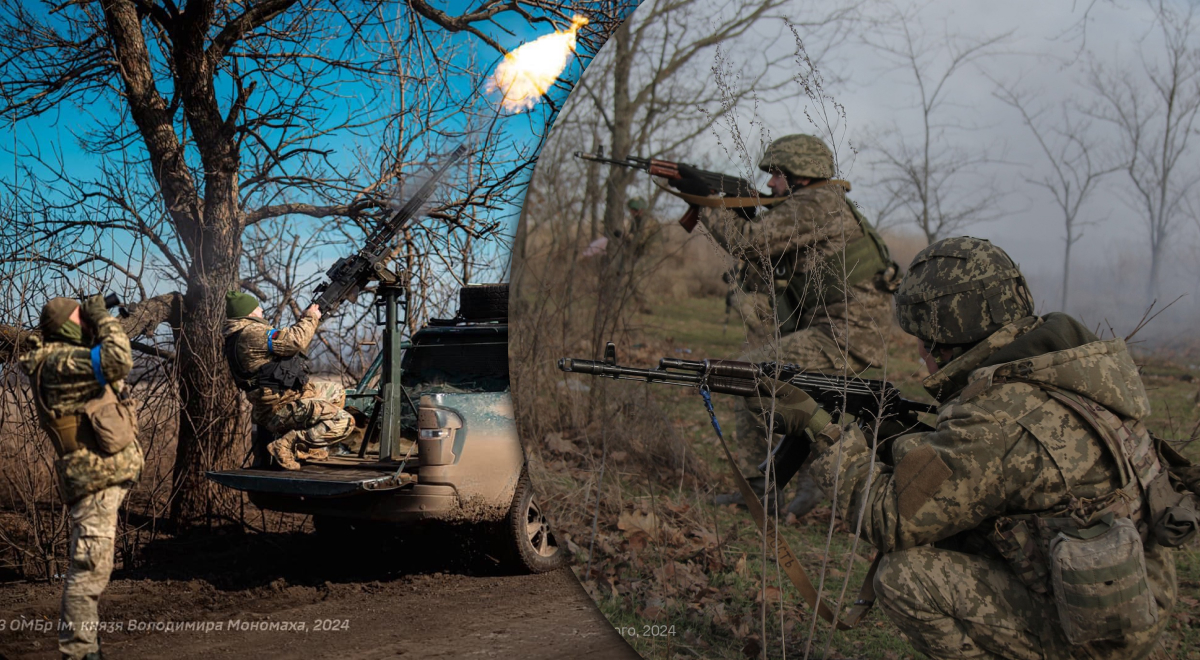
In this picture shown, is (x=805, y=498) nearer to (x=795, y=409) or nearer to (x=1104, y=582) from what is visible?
(x=795, y=409)

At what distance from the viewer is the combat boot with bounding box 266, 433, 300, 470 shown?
262 centimetres

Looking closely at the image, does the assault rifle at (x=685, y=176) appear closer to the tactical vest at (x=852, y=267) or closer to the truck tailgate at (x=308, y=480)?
the tactical vest at (x=852, y=267)

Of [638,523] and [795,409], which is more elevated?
[795,409]

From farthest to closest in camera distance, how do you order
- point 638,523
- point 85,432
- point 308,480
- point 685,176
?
point 685,176
point 638,523
point 308,480
point 85,432

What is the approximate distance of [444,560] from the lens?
322 cm

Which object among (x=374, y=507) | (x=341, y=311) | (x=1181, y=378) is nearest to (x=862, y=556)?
(x=1181, y=378)

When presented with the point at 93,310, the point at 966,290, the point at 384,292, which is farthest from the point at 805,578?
the point at 93,310

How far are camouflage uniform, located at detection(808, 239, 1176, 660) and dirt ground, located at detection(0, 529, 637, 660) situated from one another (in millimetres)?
1135

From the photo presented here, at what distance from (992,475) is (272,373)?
86.5 inches

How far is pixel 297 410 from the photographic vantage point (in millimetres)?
2623

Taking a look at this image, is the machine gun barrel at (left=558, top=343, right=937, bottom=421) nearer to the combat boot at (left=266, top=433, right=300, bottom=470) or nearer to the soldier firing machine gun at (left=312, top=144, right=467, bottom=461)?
the soldier firing machine gun at (left=312, top=144, right=467, bottom=461)

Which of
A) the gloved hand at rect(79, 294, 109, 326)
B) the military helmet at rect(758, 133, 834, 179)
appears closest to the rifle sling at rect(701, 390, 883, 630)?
the military helmet at rect(758, 133, 834, 179)

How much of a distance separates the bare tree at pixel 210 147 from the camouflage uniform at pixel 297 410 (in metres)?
0.14

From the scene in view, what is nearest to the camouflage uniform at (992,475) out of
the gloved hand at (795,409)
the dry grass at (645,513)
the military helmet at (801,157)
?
the gloved hand at (795,409)
